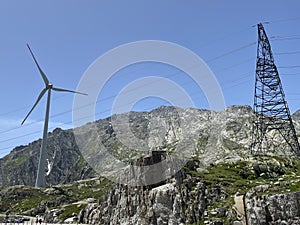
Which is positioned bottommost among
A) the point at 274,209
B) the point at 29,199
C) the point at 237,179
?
the point at 274,209

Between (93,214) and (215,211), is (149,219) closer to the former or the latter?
(215,211)

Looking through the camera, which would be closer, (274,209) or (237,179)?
(274,209)

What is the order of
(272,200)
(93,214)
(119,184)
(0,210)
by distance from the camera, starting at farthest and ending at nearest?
(0,210)
(93,214)
(119,184)
(272,200)

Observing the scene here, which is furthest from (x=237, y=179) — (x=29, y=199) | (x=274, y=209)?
(x=29, y=199)

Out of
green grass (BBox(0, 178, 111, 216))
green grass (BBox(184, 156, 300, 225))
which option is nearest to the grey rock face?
green grass (BBox(184, 156, 300, 225))

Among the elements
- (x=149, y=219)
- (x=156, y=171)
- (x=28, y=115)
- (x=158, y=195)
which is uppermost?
(x=28, y=115)

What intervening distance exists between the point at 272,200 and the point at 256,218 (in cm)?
291

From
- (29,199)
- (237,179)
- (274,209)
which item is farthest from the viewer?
(29,199)

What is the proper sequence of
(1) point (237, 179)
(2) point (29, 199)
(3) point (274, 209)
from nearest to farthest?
(3) point (274, 209) → (1) point (237, 179) → (2) point (29, 199)

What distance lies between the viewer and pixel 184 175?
64.0 metres

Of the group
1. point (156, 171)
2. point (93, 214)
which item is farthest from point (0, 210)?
→ point (156, 171)

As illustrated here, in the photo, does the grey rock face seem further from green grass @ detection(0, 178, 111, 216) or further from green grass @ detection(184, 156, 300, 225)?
green grass @ detection(0, 178, 111, 216)

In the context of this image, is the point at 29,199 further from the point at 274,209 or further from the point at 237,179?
the point at 274,209

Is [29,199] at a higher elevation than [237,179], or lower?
higher
